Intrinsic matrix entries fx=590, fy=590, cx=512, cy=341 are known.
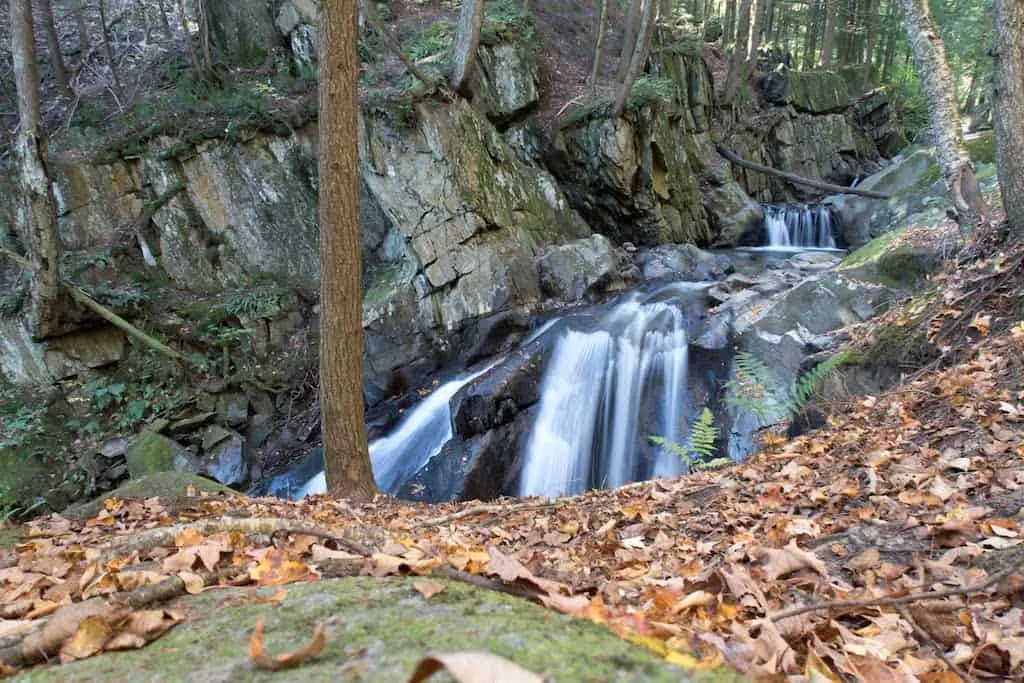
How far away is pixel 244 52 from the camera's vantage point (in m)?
14.5

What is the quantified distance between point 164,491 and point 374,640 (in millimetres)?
4309

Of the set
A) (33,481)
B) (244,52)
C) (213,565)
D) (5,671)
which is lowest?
(33,481)

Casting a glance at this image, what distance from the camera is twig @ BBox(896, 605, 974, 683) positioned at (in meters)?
1.56

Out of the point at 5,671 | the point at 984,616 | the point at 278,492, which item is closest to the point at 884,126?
the point at 278,492

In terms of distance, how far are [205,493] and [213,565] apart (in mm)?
3064

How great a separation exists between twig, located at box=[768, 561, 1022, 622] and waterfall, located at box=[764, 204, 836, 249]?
16.5 m

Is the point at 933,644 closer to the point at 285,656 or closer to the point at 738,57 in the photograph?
the point at 285,656

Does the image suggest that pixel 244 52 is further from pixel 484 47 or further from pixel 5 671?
pixel 5 671

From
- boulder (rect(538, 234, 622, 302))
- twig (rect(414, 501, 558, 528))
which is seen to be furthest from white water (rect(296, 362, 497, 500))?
twig (rect(414, 501, 558, 528))

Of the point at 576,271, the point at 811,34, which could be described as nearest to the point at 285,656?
the point at 576,271

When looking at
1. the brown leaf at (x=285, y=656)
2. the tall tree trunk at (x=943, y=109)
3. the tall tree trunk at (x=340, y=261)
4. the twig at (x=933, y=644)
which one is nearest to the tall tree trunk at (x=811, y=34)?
the tall tree trunk at (x=943, y=109)

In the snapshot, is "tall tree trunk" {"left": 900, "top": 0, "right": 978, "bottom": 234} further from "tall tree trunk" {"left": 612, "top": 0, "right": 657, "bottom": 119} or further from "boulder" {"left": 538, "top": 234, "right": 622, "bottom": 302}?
"tall tree trunk" {"left": 612, "top": 0, "right": 657, "bottom": 119}

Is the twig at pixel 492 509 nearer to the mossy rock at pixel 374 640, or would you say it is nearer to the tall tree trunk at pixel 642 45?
the mossy rock at pixel 374 640

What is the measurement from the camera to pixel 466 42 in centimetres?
1274
